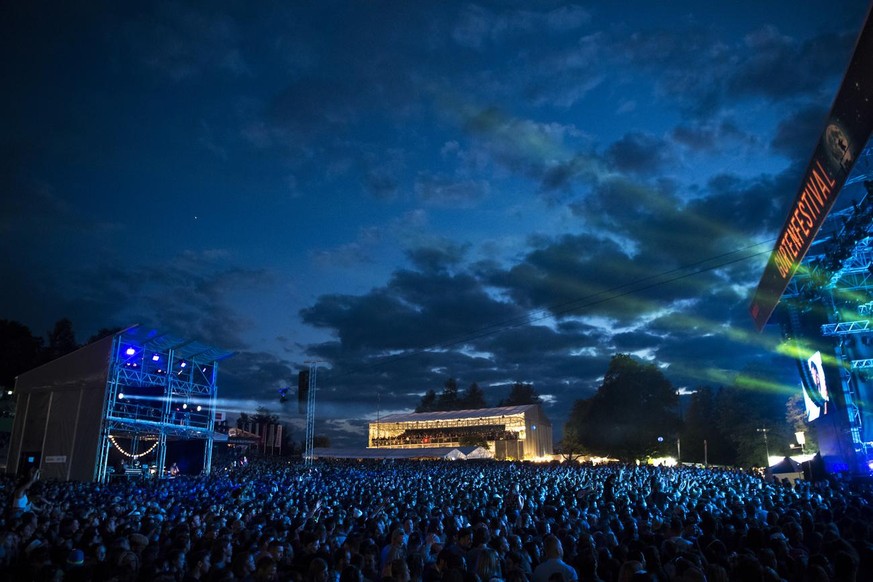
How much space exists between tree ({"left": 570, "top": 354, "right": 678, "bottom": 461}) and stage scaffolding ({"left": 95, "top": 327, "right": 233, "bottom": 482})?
3381cm

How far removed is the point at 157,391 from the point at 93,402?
4.38 m

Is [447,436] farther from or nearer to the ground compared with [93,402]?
nearer to the ground

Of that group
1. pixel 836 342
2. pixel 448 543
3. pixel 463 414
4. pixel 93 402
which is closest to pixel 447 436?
pixel 463 414

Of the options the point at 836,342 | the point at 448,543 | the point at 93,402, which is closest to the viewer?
the point at 448,543

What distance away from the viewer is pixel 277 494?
1769cm

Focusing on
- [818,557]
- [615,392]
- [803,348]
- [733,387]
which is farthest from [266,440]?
[818,557]

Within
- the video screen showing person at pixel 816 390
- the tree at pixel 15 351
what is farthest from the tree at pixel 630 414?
the tree at pixel 15 351

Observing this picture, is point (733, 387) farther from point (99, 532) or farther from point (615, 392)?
point (99, 532)

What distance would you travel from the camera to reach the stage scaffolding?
27.2 meters

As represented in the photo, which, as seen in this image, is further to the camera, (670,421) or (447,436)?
(447,436)

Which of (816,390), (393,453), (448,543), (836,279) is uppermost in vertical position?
(836,279)

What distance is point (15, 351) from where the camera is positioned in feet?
141

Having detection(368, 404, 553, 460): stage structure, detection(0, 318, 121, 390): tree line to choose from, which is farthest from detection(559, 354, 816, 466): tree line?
detection(0, 318, 121, 390): tree line

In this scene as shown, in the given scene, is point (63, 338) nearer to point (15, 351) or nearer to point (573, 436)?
point (15, 351)
